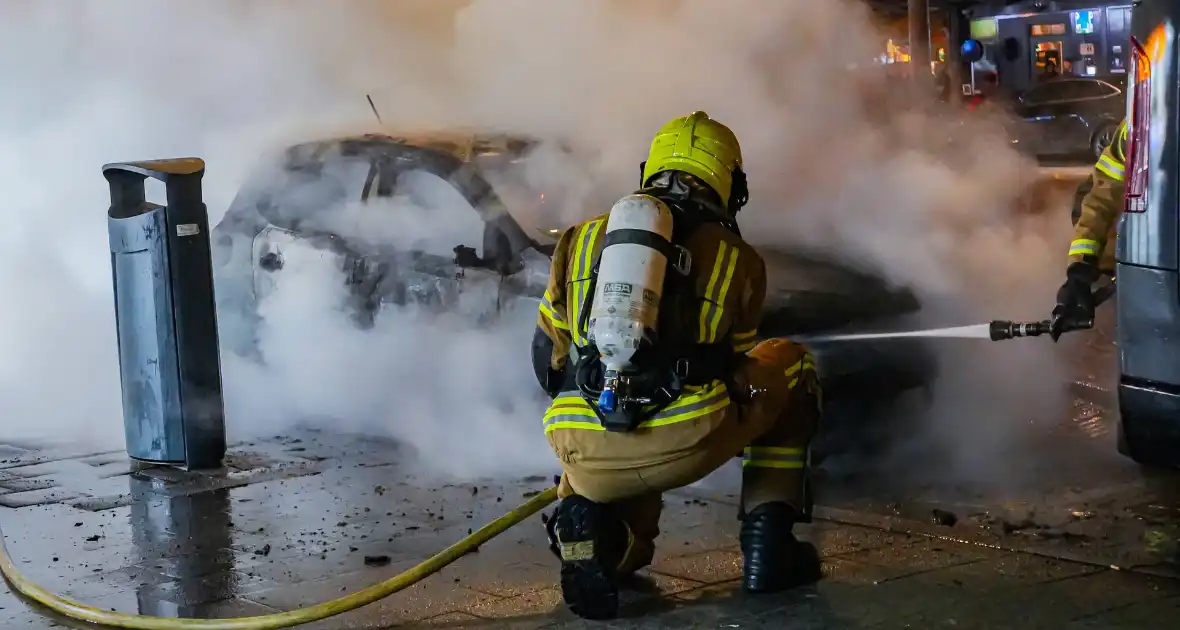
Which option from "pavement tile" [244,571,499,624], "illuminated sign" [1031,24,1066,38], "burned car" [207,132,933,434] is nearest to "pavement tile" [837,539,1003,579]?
"burned car" [207,132,933,434]

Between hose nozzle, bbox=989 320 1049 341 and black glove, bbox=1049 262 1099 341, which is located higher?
black glove, bbox=1049 262 1099 341

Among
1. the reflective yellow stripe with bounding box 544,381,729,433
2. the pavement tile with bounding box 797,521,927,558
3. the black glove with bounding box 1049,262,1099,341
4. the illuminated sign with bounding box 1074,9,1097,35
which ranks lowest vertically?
the pavement tile with bounding box 797,521,927,558

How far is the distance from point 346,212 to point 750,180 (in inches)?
92.3

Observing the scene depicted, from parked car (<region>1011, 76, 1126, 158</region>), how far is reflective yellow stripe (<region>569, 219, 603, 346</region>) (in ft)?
50.1

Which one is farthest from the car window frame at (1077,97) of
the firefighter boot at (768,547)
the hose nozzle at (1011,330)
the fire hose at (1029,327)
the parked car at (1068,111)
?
the firefighter boot at (768,547)

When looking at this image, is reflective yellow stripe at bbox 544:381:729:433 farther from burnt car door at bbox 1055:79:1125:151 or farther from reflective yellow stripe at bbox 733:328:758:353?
burnt car door at bbox 1055:79:1125:151

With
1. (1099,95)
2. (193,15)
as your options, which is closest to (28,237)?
(193,15)

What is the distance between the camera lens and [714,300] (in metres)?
4.25

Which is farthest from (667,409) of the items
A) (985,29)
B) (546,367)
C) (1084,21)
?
(985,29)

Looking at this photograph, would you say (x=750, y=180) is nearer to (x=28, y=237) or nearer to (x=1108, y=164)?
(x=1108, y=164)

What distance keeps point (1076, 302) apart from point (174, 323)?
4008mm

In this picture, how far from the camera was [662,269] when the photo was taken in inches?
161

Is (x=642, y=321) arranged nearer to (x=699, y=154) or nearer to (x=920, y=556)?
(x=699, y=154)

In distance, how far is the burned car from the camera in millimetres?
6266
